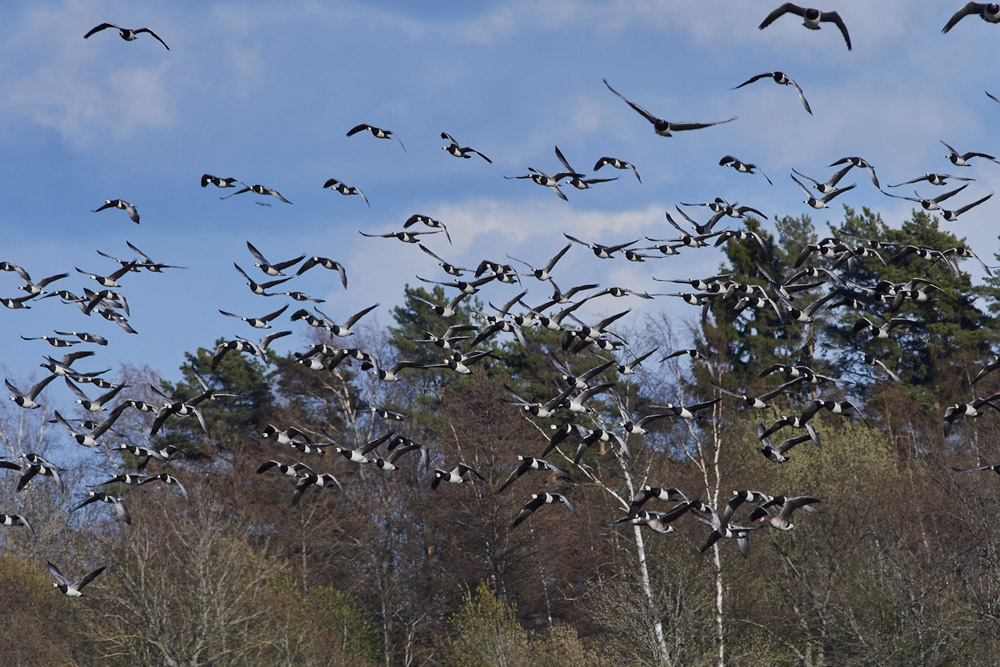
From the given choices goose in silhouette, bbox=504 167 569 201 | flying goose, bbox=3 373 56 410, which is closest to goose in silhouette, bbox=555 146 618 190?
goose in silhouette, bbox=504 167 569 201

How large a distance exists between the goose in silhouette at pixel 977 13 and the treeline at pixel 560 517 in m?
4.42

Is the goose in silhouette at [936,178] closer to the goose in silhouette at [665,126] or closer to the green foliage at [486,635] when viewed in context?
the goose in silhouette at [665,126]

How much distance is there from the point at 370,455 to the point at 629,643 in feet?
57.4

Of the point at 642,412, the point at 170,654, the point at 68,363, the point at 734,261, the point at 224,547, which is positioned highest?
the point at 734,261

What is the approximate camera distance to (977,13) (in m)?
16.8

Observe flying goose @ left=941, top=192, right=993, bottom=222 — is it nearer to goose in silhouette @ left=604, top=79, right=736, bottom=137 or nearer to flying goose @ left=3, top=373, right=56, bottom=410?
goose in silhouette @ left=604, top=79, right=736, bottom=137

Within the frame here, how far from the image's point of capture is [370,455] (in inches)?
820

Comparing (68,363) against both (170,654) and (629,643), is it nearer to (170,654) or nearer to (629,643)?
(170,654)

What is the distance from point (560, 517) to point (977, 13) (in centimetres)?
3466

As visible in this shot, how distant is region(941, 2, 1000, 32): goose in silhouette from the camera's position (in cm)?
1644

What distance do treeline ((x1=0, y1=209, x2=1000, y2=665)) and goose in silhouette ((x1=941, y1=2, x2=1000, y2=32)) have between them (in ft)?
14.5

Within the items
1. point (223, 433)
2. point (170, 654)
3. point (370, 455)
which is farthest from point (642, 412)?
point (370, 455)

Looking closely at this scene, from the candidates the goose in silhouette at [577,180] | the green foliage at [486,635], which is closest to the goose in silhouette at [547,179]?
the goose in silhouette at [577,180]

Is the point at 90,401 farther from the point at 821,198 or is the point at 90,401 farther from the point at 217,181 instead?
the point at 821,198
